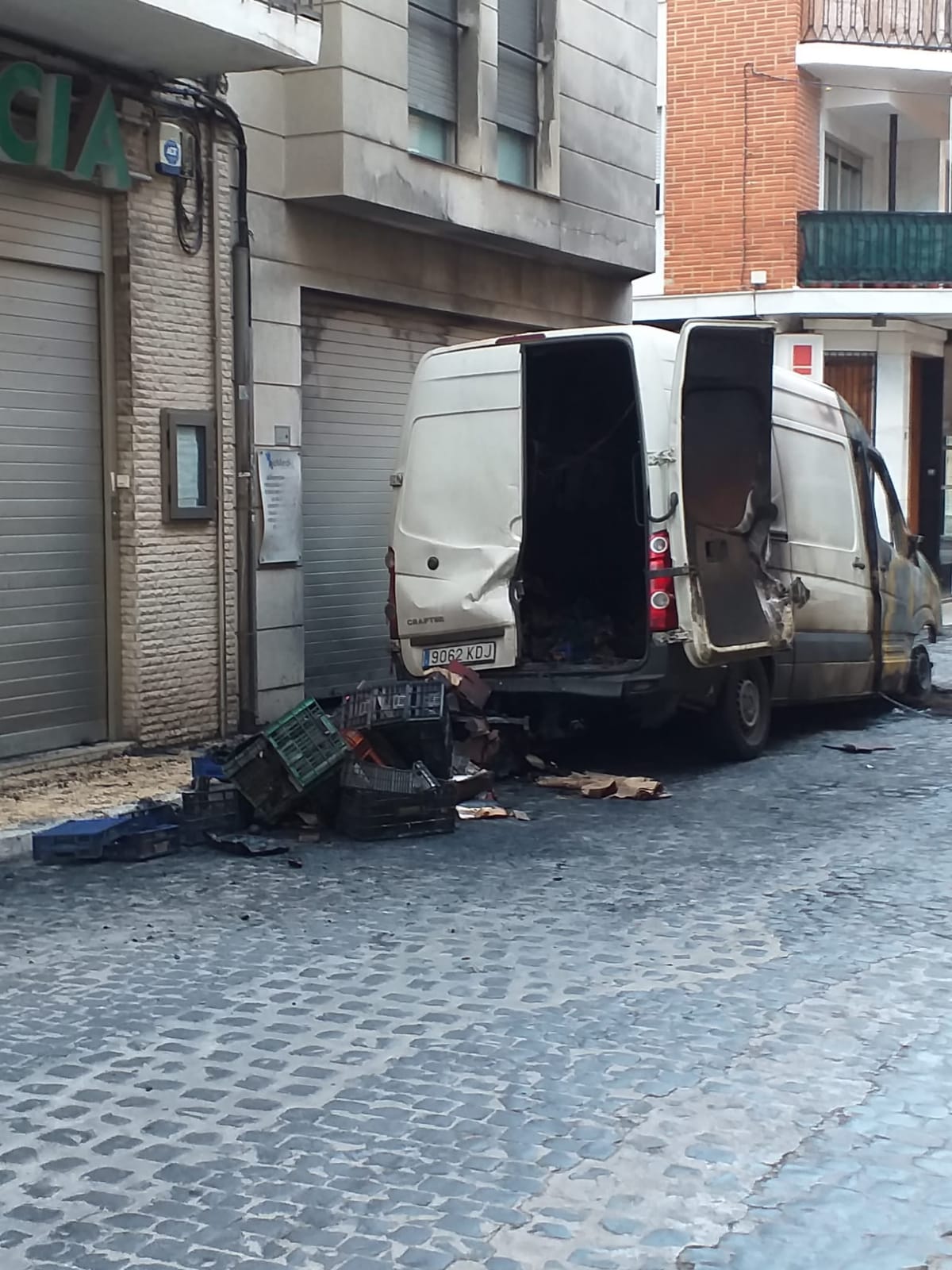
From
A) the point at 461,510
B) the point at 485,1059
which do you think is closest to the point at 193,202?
the point at 461,510

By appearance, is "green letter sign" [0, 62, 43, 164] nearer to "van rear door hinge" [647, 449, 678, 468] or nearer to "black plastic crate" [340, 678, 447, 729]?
"black plastic crate" [340, 678, 447, 729]

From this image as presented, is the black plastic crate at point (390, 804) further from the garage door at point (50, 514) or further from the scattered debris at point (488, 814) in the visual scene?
the garage door at point (50, 514)

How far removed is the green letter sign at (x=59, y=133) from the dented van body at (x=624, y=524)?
7.60ft

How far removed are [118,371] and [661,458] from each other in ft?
11.7

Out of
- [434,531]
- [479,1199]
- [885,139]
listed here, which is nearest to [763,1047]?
[479,1199]

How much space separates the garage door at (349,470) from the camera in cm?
1266

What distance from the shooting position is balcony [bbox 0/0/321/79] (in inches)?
361

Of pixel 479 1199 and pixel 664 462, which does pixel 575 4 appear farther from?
pixel 479 1199

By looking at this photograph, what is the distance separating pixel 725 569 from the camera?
9930mm

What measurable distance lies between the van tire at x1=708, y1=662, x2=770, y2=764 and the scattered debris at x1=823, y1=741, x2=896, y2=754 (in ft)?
1.86

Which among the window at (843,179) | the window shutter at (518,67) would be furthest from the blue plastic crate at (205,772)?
the window at (843,179)

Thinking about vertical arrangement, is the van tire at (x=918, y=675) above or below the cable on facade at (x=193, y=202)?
below

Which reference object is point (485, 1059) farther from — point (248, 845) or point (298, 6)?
point (298, 6)

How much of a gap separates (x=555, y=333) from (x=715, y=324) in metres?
0.96
